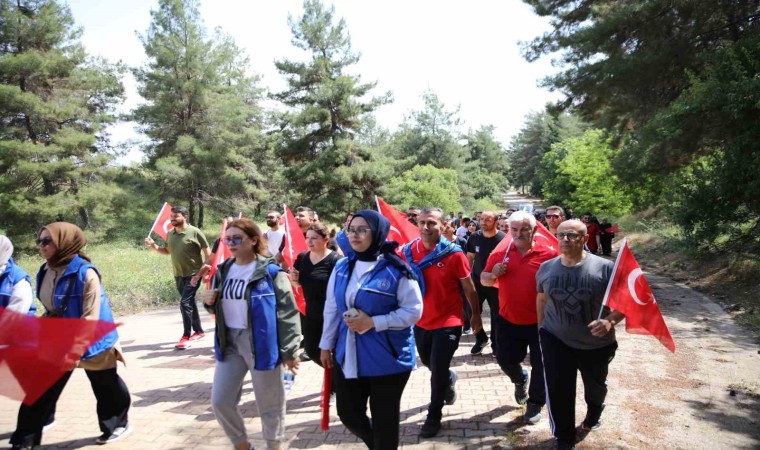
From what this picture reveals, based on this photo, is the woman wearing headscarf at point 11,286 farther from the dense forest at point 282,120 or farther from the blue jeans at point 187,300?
the dense forest at point 282,120

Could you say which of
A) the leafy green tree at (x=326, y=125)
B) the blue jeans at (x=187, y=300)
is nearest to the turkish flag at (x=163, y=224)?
the blue jeans at (x=187, y=300)

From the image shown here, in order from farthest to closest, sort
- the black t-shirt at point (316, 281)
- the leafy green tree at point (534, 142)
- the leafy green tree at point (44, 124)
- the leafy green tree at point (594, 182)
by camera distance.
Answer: the leafy green tree at point (534, 142) < the leafy green tree at point (594, 182) < the leafy green tree at point (44, 124) < the black t-shirt at point (316, 281)

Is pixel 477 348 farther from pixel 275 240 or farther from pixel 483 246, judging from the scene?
pixel 275 240

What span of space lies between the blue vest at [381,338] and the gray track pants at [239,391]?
0.72 metres

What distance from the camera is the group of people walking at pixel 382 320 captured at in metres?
3.14

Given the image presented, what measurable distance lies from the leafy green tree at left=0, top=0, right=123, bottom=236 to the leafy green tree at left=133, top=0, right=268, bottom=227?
2993 mm

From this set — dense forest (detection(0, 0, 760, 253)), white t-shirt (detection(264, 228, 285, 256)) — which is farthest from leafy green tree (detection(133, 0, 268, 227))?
white t-shirt (detection(264, 228, 285, 256))

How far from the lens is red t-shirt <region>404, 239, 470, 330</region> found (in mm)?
4344

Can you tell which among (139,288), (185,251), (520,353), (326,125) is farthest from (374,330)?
(326,125)

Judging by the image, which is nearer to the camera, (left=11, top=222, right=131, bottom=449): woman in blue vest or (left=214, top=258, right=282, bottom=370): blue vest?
(left=214, top=258, right=282, bottom=370): blue vest

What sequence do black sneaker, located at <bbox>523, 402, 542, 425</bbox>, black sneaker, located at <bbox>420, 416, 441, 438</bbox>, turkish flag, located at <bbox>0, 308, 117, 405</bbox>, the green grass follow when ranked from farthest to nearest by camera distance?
the green grass → black sneaker, located at <bbox>523, 402, 542, 425</bbox> → black sneaker, located at <bbox>420, 416, 441, 438</bbox> → turkish flag, located at <bbox>0, 308, 117, 405</bbox>

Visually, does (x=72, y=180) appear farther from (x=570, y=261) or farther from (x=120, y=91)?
(x=570, y=261)

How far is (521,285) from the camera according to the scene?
4.67m

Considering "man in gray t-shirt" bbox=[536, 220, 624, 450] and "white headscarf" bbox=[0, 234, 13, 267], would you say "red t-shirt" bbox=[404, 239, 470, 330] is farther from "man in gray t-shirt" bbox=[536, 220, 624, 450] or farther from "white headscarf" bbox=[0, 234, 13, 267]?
"white headscarf" bbox=[0, 234, 13, 267]
